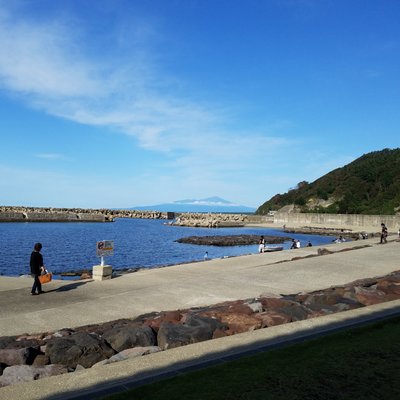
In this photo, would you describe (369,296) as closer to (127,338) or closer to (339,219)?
(127,338)

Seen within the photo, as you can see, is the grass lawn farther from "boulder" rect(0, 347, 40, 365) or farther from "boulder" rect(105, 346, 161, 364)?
"boulder" rect(0, 347, 40, 365)

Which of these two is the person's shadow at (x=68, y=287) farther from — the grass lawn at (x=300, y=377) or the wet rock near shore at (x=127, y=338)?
the grass lawn at (x=300, y=377)

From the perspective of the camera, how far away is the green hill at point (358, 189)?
90062 millimetres

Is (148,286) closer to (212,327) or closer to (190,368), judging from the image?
(212,327)

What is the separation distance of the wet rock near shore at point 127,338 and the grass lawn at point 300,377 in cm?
156

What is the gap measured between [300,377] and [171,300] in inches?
300

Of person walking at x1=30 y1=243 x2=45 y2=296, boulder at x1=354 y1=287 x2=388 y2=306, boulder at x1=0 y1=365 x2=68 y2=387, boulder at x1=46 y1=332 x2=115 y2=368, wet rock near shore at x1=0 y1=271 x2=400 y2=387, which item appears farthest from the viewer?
person walking at x1=30 y1=243 x2=45 y2=296

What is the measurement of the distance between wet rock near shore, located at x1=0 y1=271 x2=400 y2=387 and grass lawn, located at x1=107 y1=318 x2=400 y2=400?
1559 mm

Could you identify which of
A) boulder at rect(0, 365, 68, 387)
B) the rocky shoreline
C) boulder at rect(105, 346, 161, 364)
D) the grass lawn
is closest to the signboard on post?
the rocky shoreline

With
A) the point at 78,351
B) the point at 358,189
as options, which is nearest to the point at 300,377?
the point at 78,351

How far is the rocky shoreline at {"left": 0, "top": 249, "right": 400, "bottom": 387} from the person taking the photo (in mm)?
6293

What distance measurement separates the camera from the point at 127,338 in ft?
23.5

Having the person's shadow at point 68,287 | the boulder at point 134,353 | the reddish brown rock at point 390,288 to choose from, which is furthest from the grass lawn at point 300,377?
the person's shadow at point 68,287

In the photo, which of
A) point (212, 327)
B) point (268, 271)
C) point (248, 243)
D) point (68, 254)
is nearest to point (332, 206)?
point (248, 243)
